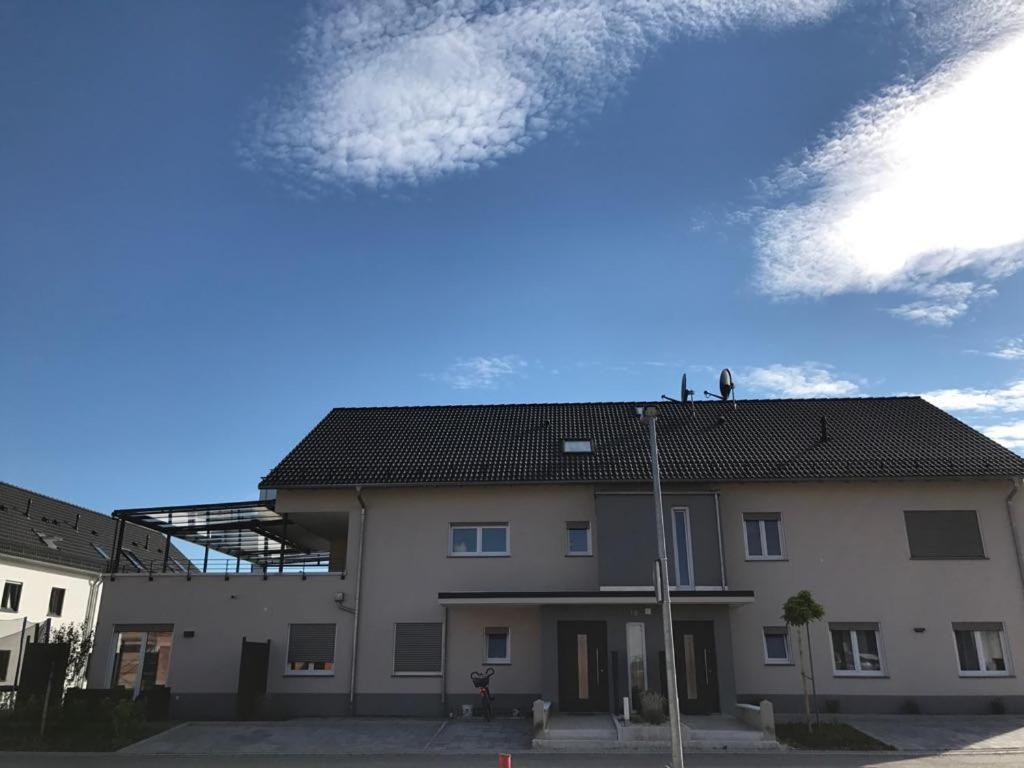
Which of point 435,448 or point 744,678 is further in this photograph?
point 435,448

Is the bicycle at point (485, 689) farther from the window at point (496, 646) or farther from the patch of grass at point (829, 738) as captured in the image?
the patch of grass at point (829, 738)

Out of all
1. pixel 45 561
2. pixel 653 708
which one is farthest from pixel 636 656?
pixel 45 561

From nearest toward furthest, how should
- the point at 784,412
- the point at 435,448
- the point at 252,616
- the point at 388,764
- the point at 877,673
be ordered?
the point at 388,764 < the point at 877,673 < the point at 252,616 < the point at 435,448 < the point at 784,412

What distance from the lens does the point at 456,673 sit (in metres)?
19.7

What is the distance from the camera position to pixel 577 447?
22344 mm

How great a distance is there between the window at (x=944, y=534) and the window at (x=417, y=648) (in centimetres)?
1227

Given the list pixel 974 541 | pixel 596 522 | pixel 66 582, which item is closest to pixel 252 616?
pixel 596 522

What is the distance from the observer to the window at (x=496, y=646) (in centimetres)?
1970

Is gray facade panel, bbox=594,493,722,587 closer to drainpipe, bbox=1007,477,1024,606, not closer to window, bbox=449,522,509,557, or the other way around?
window, bbox=449,522,509,557

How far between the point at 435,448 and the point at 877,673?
12.8 metres

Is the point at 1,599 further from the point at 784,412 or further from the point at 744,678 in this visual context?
the point at 784,412

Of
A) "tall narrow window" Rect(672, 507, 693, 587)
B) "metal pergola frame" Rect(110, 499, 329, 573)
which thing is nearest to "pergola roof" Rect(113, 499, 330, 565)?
"metal pergola frame" Rect(110, 499, 329, 573)

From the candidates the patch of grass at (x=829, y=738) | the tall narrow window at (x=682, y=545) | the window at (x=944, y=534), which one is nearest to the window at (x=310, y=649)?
the tall narrow window at (x=682, y=545)

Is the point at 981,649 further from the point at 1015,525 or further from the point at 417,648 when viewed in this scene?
the point at 417,648
